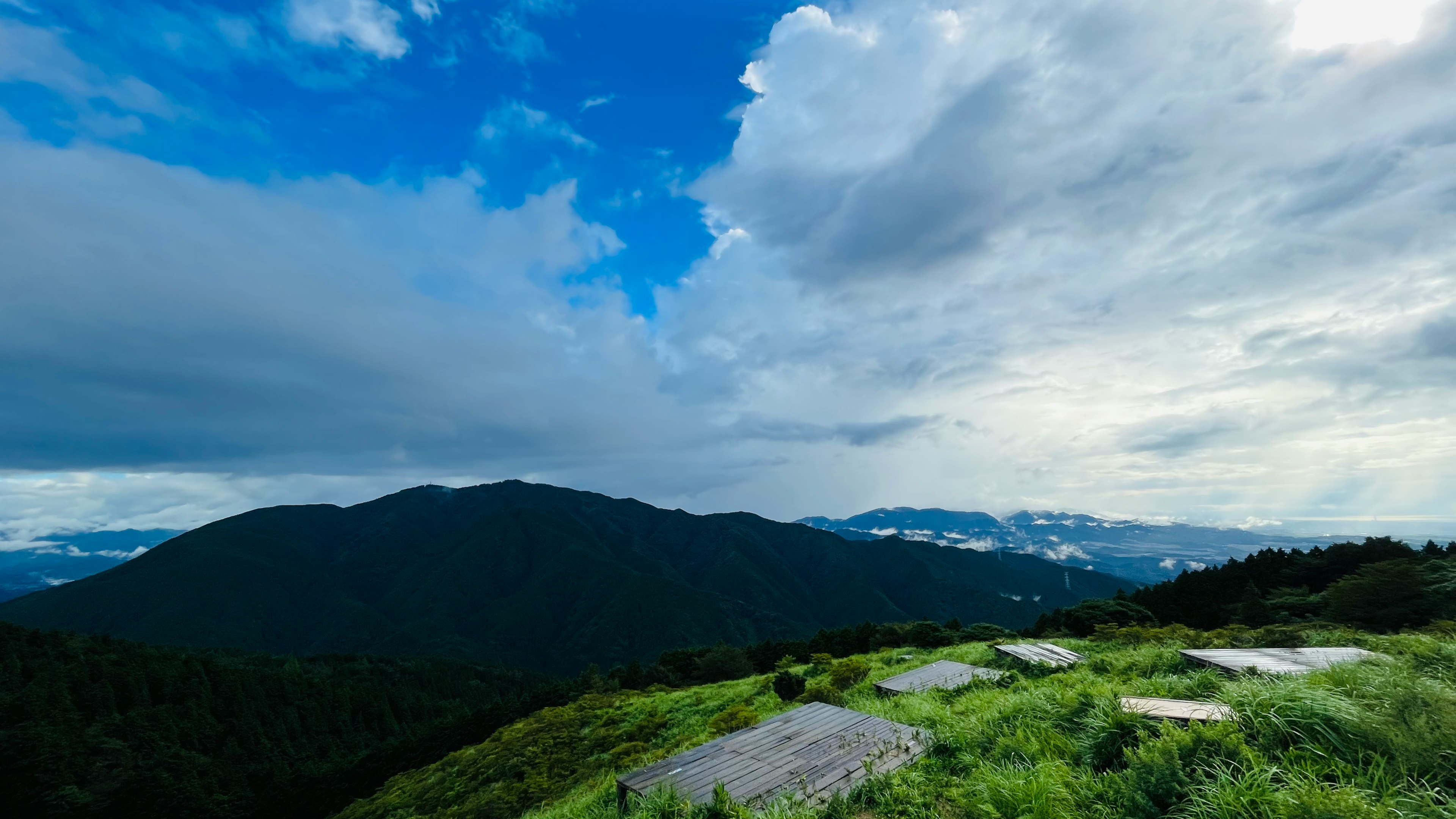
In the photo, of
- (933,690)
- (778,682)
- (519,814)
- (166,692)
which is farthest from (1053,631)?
(166,692)

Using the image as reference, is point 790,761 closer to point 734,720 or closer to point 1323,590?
point 734,720

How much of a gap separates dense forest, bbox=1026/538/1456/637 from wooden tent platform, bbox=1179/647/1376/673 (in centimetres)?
1464

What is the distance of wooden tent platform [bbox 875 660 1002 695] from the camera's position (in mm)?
14508

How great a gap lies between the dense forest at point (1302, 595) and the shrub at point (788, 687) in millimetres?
15387

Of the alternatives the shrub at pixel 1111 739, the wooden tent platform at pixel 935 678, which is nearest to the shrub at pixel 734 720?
the wooden tent platform at pixel 935 678

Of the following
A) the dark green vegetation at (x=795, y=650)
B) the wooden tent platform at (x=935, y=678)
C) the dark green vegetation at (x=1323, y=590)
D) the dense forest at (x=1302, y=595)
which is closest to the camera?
the wooden tent platform at (x=935, y=678)

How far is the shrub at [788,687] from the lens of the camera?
62.9 feet

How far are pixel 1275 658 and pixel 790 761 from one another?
10.4 m

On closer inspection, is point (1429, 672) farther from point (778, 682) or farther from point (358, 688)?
point (358, 688)

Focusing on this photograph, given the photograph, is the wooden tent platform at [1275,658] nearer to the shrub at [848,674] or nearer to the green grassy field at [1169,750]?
the green grassy field at [1169,750]

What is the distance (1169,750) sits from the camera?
5.58m

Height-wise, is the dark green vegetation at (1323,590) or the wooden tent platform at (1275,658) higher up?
the wooden tent platform at (1275,658)

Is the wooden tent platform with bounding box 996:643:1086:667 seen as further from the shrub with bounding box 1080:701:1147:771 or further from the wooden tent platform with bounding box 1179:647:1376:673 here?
→ the shrub with bounding box 1080:701:1147:771

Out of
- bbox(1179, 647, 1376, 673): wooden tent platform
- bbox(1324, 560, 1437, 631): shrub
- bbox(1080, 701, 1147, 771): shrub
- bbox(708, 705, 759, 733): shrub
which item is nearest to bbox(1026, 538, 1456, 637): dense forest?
bbox(1324, 560, 1437, 631): shrub
